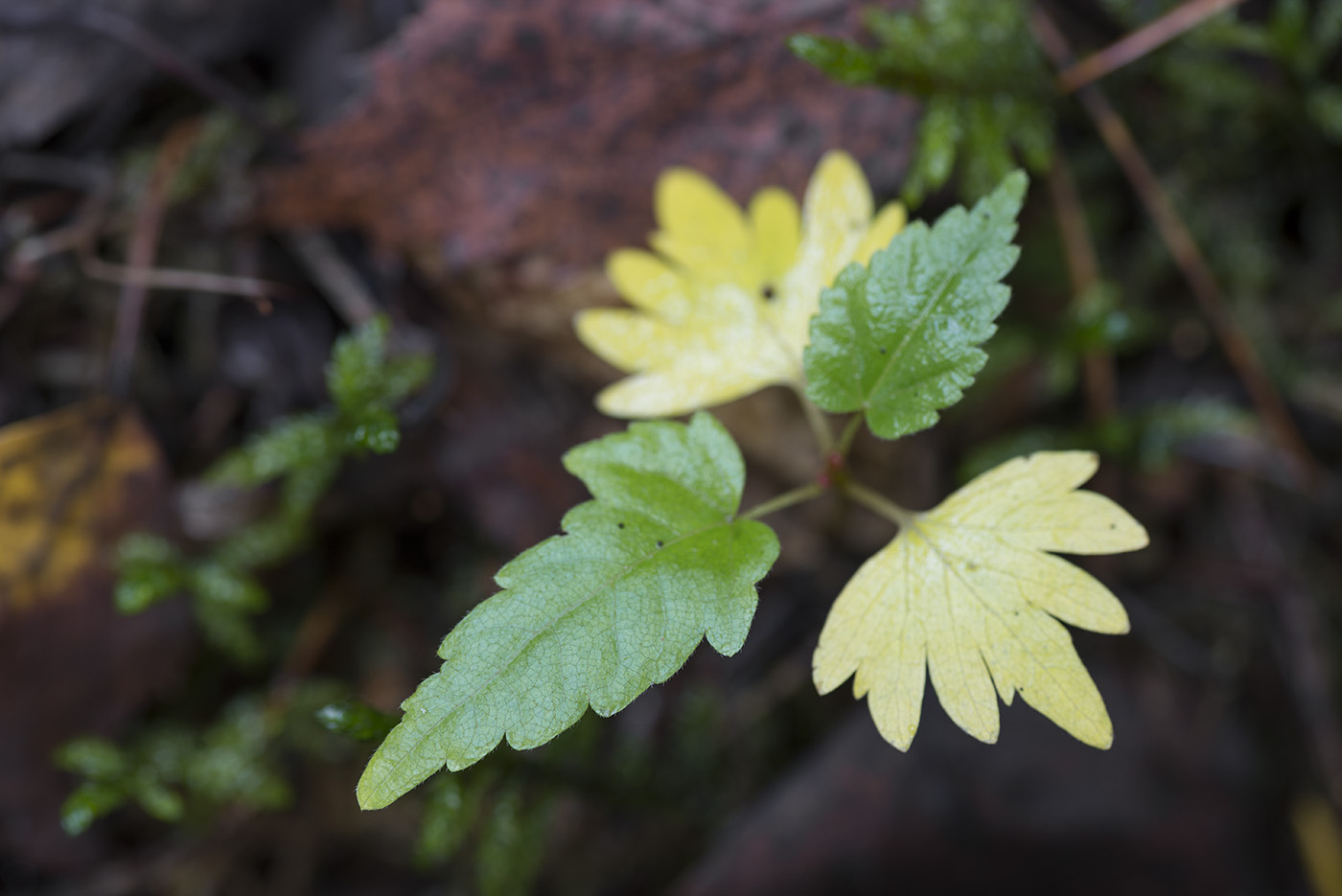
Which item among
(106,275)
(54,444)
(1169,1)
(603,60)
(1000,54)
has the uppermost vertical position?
(1169,1)

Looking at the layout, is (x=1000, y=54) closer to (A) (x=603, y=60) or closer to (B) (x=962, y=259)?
(A) (x=603, y=60)

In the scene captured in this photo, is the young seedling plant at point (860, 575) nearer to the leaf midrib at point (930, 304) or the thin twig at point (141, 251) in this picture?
the leaf midrib at point (930, 304)

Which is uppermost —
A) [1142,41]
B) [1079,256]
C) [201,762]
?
[1142,41]

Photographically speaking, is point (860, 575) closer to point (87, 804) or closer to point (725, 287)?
point (725, 287)

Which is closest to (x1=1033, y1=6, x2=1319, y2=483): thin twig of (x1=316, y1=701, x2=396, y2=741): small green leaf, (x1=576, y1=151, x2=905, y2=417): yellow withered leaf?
(x1=576, y1=151, x2=905, y2=417): yellow withered leaf

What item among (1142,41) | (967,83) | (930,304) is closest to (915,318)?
(930,304)

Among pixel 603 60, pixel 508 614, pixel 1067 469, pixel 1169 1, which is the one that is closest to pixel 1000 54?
pixel 1169 1

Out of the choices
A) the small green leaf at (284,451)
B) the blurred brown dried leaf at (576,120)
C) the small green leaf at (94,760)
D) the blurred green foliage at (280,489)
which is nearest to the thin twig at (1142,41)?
the blurred brown dried leaf at (576,120)
